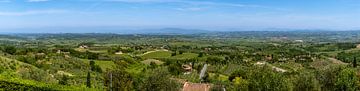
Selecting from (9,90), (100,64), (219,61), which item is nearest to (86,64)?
(100,64)

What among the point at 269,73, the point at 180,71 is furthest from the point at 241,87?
the point at 180,71

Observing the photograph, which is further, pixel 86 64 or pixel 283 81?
pixel 86 64

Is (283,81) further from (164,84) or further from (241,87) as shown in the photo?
(164,84)

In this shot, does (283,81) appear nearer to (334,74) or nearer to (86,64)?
(334,74)

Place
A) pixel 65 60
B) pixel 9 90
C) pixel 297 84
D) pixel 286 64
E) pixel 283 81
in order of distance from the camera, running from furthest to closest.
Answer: pixel 286 64 < pixel 65 60 < pixel 297 84 < pixel 283 81 < pixel 9 90

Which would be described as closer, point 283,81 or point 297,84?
point 283,81

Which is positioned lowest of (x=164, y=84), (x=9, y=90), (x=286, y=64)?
(x=286, y=64)

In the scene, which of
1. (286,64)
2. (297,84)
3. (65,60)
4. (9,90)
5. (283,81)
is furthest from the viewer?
(286,64)

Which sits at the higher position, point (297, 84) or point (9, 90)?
point (9, 90)

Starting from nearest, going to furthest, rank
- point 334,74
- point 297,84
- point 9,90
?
point 9,90 → point 297,84 → point 334,74
